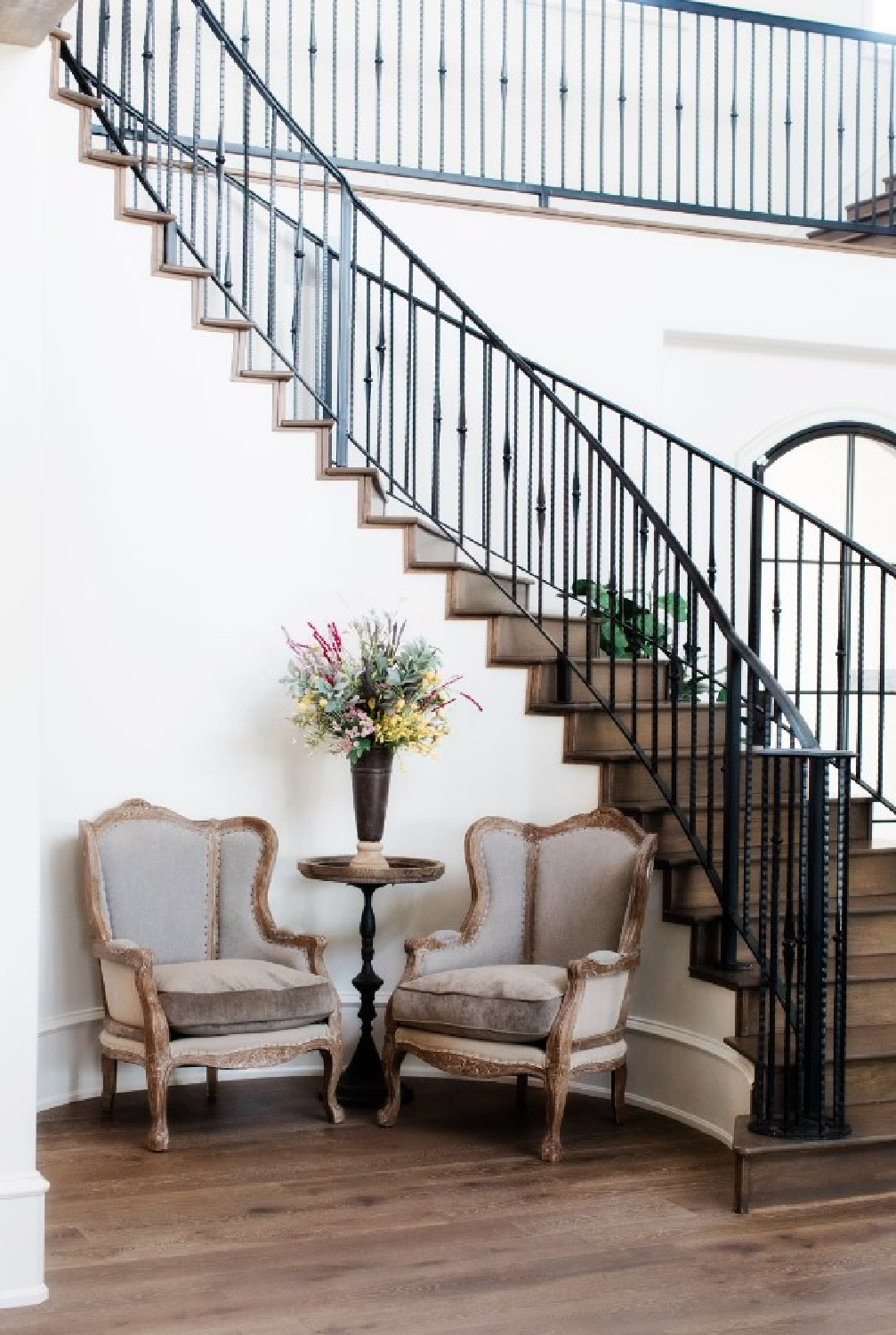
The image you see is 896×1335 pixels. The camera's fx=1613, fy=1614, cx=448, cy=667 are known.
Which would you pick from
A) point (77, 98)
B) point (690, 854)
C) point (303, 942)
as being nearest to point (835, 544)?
point (690, 854)

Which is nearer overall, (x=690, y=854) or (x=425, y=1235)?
(x=425, y=1235)

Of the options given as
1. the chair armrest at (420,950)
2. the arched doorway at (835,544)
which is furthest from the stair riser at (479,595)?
the arched doorway at (835,544)

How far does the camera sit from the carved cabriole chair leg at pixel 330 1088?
5085mm

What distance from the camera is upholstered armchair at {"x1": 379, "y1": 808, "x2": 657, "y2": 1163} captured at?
481 cm

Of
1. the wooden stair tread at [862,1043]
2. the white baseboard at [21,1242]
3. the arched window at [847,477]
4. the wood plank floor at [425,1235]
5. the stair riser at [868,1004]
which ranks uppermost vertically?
the arched window at [847,477]

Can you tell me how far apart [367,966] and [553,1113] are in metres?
0.96

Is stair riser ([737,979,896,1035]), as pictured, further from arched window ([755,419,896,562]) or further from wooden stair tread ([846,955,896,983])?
arched window ([755,419,896,562])

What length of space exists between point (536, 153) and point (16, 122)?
5.36 meters

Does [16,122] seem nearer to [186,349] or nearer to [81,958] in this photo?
[186,349]

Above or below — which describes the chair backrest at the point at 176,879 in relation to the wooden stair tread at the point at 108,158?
below

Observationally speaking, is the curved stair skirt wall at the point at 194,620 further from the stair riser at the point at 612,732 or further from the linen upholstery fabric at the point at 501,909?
the linen upholstery fabric at the point at 501,909

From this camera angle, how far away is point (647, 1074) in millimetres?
5395

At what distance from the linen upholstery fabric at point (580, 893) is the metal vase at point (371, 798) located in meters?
0.57

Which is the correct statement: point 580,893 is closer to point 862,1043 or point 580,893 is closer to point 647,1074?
point 647,1074
